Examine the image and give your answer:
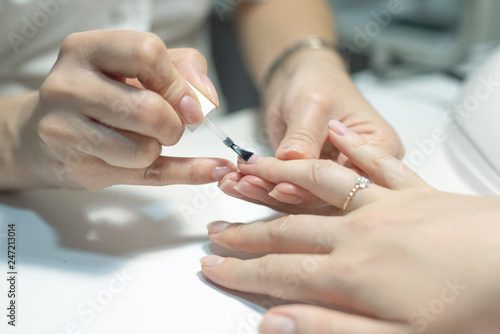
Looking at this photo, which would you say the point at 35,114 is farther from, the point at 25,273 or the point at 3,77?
the point at 3,77

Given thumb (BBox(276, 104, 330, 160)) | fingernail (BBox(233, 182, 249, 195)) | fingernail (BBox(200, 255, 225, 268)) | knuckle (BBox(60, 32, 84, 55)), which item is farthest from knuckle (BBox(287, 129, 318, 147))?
knuckle (BBox(60, 32, 84, 55))

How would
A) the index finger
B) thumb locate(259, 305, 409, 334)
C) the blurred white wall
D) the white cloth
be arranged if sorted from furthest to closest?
1. the blurred white wall
2. the white cloth
3. the index finger
4. thumb locate(259, 305, 409, 334)

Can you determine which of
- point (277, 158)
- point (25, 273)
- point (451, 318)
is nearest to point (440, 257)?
point (451, 318)

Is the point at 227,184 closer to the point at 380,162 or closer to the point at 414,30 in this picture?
the point at 380,162

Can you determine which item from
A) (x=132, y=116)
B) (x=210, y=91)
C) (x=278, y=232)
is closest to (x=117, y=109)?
(x=132, y=116)

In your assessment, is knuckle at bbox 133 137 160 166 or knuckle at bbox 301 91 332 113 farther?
knuckle at bbox 301 91 332 113

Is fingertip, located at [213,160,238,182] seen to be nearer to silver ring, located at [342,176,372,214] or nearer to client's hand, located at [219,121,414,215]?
client's hand, located at [219,121,414,215]

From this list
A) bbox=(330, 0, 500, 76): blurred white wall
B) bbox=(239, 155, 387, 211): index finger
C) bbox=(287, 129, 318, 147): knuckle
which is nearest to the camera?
bbox=(239, 155, 387, 211): index finger

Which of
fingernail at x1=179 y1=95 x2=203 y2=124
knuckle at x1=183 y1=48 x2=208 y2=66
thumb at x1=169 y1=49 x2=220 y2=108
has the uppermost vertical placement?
knuckle at x1=183 y1=48 x2=208 y2=66

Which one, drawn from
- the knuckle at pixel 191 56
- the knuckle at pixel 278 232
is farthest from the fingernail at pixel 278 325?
the knuckle at pixel 191 56
